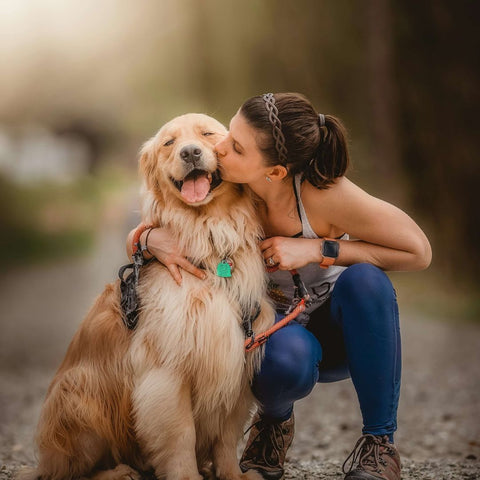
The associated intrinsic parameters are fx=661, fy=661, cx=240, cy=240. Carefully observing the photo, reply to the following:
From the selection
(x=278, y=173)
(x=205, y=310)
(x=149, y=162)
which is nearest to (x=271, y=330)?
(x=205, y=310)

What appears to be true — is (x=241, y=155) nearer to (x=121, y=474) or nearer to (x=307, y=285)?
(x=307, y=285)

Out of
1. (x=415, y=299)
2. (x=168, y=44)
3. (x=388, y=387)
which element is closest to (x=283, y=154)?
(x=388, y=387)

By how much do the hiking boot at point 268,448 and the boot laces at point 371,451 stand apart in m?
0.38

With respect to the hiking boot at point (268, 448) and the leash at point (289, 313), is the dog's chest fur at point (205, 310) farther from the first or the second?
the hiking boot at point (268, 448)

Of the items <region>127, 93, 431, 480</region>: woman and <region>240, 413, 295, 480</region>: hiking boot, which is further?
<region>240, 413, 295, 480</region>: hiking boot

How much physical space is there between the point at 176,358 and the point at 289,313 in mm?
465

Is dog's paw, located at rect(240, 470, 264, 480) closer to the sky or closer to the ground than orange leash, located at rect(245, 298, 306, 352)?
closer to the ground

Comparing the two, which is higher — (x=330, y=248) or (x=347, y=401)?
(x=330, y=248)

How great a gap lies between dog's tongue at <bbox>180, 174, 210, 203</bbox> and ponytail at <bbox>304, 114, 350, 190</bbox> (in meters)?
0.39

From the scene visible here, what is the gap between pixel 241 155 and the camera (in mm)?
2385

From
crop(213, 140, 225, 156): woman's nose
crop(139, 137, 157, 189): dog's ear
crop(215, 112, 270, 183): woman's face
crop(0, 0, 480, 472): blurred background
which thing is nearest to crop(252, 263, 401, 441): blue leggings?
crop(215, 112, 270, 183): woman's face

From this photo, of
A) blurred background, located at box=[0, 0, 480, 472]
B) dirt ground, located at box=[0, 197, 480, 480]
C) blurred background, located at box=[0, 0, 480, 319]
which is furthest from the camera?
blurred background, located at box=[0, 0, 480, 319]

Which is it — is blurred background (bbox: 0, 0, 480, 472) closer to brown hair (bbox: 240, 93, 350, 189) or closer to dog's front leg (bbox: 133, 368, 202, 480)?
dog's front leg (bbox: 133, 368, 202, 480)

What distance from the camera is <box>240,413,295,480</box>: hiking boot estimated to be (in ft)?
8.68
